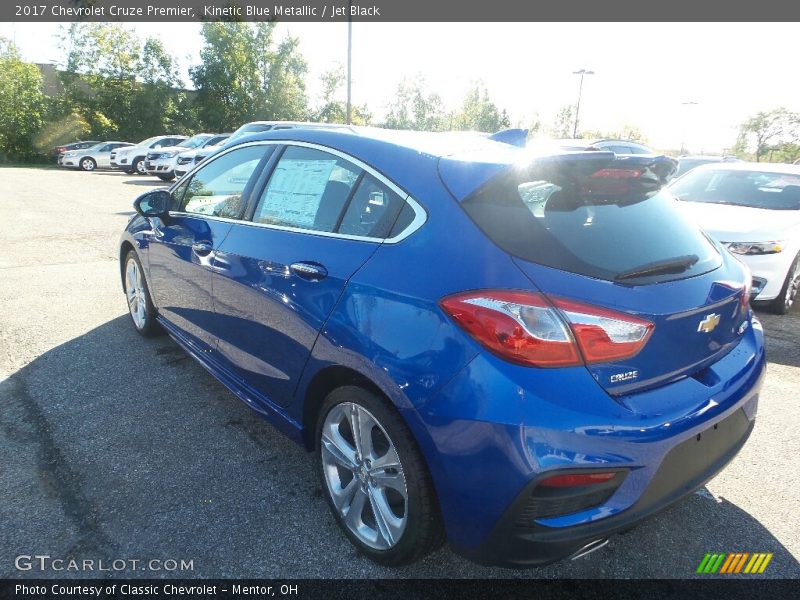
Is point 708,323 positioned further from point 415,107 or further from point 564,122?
point 564,122

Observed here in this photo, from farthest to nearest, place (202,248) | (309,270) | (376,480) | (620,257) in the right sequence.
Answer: (202,248) → (309,270) → (376,480) → (620,257)

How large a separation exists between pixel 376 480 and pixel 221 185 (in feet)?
6.89

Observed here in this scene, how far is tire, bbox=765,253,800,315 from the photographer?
5.43 metres

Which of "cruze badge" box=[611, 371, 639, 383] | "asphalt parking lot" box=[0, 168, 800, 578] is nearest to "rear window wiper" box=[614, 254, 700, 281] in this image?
"cruze badge" box=[611, 371, 639, 383]

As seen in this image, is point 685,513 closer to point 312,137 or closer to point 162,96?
point 312,137

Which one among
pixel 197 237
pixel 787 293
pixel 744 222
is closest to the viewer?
pixel 197 237

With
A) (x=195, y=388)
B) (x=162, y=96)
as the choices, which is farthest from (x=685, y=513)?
(x=162, y=96)

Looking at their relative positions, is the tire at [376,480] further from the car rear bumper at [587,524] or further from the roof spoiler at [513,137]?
the roof spoiler at [513,137]

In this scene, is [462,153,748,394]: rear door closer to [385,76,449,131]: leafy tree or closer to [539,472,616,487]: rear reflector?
[539,472,616,487]: rear reflector

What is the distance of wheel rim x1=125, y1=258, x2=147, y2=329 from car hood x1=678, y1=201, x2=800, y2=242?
4869 millimetres

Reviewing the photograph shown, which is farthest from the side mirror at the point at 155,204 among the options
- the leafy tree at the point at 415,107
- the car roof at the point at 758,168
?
the leafy tree at the point at 415,107

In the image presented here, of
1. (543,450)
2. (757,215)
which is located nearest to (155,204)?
(543,450)

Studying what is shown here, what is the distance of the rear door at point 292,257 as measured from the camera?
2.18 m

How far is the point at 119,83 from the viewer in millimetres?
37562
